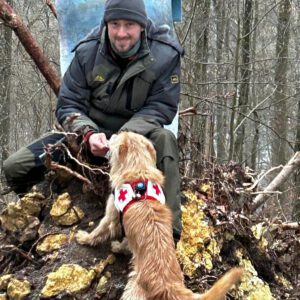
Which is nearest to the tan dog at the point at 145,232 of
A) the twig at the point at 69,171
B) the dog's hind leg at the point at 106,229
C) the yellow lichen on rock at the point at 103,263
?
the dog's hind leg at the point at 106,229

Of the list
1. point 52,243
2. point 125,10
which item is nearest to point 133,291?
point 52,243

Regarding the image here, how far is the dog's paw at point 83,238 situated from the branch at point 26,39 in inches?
94.2

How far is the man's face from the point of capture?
4.43 m

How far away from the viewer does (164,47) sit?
4.76 m

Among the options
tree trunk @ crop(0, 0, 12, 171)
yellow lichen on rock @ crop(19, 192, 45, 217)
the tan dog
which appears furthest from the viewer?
tree trunk @ crop(0, 0, 12, 171)

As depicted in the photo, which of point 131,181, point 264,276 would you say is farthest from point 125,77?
point 264,276

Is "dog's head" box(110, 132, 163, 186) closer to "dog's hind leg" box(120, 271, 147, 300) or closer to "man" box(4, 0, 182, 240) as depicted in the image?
"man" box(4, 0, 182, 240)

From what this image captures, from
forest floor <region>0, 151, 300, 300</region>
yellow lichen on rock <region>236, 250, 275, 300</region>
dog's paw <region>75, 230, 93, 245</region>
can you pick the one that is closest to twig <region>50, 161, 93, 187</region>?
forest floor <region>0, 151, 300, 300</region>

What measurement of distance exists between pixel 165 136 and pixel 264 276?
75.4 inches

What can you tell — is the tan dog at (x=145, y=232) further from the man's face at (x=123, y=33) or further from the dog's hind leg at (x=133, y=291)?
the man's face at (x=123, y=33)

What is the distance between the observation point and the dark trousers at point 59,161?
4.28m

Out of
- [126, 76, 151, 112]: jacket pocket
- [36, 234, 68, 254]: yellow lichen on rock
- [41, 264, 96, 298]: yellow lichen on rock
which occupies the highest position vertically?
[126, 76, 151, 112]: jacket pocket

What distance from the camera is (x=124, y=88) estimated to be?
464cm

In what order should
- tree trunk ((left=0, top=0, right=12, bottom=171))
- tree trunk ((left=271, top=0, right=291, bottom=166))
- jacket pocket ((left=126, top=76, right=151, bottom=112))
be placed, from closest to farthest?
jacket pocket ((left=126, top=76, right=151, bottom=112)) < tree trunk ((left=0, top=0, right=12, bottom=171)) < tree trunk ((left=271, top=0, right=291, bottom=166))
